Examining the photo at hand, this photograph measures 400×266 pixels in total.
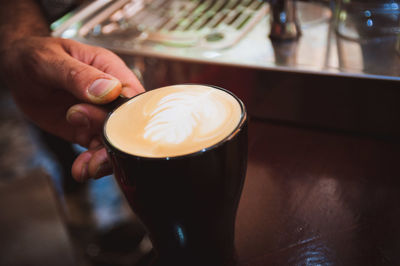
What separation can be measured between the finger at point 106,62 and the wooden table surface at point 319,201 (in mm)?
396

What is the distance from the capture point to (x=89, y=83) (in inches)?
33.5

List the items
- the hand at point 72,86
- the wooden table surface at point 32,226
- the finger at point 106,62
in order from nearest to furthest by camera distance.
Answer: the hand at point 72,86 < the finger at point 106,62 < the wooden table surface at point 32,226

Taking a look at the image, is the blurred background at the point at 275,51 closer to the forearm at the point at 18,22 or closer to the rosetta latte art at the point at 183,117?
the forearm at the point at 18,22

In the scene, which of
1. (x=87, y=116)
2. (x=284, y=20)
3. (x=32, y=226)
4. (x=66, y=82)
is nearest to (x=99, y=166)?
(x=87, y=116)

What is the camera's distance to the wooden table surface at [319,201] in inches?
29.4

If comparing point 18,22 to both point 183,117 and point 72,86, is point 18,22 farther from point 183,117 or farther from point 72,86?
point 183,117

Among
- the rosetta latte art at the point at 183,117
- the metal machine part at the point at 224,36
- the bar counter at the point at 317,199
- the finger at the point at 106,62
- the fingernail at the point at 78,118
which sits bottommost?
the bar counter at the point at 317,199

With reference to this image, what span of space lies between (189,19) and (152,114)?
0.89m

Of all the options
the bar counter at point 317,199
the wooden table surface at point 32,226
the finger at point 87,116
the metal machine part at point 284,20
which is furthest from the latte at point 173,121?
the wooden table surface at point 32,226

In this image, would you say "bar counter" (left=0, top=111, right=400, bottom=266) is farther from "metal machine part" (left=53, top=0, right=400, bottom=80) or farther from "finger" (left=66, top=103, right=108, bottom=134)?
"finger" (left=66, top=103, right=108, bottom=134)

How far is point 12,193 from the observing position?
9.93 feet

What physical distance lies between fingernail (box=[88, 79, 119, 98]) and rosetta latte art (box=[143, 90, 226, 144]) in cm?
12

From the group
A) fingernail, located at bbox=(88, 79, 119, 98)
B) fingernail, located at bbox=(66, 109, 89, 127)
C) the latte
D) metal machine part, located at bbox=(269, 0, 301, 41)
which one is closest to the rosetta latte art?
the latte

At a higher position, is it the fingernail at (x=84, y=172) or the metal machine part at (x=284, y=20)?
the metal machine part at (x=284, y=20)
